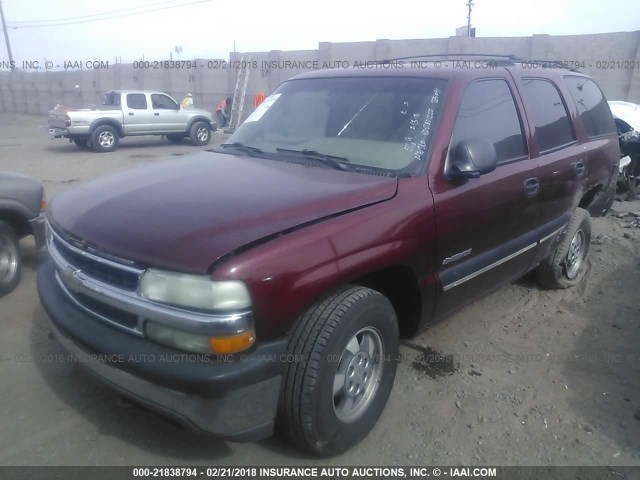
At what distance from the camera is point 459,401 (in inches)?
122

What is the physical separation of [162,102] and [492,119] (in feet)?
49.7

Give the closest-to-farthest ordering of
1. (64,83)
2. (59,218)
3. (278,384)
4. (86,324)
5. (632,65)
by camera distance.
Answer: (278,384)
(86,324)
(59,218)
(632,65)
(64,83)

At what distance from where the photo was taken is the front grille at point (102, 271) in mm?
2211

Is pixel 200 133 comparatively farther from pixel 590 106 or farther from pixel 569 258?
pixel 569 258

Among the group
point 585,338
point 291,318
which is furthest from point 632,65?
point 291,318

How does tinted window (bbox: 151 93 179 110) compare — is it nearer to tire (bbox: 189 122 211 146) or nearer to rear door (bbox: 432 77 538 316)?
tire (bbox: 189 122 211 146)

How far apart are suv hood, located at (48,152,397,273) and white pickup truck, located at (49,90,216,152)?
13.3 metres

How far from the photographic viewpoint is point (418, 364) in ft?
11.4

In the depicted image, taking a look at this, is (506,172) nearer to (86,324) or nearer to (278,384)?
(278,384)

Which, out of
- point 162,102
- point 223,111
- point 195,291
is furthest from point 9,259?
point 223,111

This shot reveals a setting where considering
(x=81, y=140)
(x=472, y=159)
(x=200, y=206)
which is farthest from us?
(x=81, y=140)

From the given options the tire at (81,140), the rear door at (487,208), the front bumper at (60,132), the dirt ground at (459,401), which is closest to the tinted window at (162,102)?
the tire at (81,140)

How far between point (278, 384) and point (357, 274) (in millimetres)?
629

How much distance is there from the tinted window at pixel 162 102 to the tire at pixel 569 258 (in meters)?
14.5
